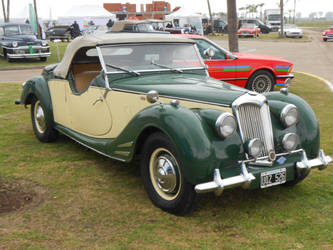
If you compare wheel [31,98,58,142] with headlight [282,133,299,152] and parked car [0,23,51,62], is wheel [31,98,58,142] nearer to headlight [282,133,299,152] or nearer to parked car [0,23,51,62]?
headlight [282,133,299,152]

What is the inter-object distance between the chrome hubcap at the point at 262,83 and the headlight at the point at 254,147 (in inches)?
242

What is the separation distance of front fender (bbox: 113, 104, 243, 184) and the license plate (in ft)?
1.00

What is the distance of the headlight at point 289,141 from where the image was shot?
11.6ft

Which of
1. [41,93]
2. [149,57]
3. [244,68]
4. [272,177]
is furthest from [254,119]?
[244,68]

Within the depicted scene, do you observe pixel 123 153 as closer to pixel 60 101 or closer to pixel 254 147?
pixel 254 147

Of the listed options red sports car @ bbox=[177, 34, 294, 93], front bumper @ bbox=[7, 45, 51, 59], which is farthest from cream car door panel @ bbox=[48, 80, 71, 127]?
front bumper @ bbox=[7, 45, 51, 59]

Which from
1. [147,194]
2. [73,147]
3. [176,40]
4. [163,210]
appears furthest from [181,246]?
[73,147]

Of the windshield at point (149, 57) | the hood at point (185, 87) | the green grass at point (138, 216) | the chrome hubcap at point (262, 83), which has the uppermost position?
the windshield at point (149, 57)

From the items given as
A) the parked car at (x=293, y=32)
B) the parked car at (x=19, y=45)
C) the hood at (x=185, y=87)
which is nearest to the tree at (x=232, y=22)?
the hood at (x=185, y=87)

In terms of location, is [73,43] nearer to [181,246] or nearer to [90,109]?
[90,109]

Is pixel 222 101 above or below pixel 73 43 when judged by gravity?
below

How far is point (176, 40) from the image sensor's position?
4844 millimetres

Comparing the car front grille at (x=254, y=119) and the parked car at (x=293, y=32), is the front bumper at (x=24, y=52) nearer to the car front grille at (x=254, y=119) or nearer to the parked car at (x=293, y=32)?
the car front grille at (x=254, y=119)

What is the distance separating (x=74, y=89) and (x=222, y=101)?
93.0 inches
